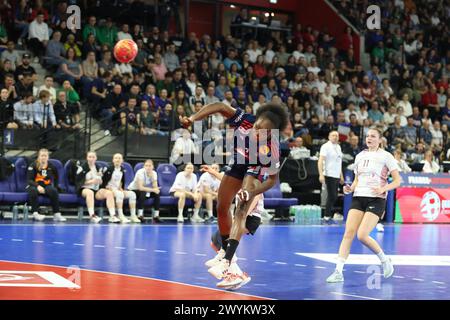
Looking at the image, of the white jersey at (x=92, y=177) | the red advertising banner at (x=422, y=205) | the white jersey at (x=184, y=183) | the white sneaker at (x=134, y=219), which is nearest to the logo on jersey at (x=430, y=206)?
the red advertising banner at (x=422, y=205)

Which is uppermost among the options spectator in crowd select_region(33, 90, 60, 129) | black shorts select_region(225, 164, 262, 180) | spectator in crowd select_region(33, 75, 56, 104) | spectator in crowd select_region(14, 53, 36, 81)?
spectator in crowd select_region(14, 53, 36, 81)

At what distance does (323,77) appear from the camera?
26953 millimetres

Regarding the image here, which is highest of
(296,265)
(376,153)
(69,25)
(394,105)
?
(69,25)

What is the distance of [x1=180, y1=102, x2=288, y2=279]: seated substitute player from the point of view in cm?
921

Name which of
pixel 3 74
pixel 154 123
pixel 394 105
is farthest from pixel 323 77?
pixel 3 74

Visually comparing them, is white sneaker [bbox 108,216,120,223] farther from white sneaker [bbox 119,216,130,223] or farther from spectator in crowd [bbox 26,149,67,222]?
spectator in crowd [bbox 26,149,67,222]

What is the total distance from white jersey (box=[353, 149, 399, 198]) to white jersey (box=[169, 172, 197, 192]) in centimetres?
834

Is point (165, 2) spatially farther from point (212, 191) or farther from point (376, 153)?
point (376, 153)

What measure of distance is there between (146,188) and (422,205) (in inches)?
299

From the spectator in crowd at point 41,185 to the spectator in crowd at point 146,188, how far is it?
5.70 ft

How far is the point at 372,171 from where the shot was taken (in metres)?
10.8

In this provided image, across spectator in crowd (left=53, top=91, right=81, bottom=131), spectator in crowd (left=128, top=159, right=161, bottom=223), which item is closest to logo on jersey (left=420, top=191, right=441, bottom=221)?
spectator in crowd (left=128, top=159, right=161, bottom=223)

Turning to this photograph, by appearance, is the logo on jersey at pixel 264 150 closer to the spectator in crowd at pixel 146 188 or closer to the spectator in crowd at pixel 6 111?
the spectator in crowd at pixel 146 188

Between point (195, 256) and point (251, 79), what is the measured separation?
13.8 metres
